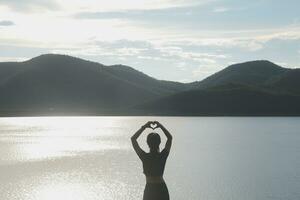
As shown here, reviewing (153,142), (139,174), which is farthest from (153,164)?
(139,174)


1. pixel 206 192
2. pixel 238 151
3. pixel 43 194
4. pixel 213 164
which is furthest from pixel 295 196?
pixel 238 151

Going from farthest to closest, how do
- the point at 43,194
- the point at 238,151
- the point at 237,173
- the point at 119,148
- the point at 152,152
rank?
the point at 119,148, the point at 238,151, the point at 237,173, the point at 43,194, the point at 152,152

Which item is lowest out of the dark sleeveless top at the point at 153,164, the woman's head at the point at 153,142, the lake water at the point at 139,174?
the lake water at the point at 139,174

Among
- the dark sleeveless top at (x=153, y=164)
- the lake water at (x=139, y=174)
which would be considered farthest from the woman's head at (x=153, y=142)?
the lake water at (x=139, y=174)

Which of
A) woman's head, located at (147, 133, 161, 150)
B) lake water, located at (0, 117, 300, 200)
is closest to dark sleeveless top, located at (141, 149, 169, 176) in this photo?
woman's head, located at (147, 133, 161, 150)

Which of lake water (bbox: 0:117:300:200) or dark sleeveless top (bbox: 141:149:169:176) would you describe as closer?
dark sleeveless top (bbox: 141:149:169:176)

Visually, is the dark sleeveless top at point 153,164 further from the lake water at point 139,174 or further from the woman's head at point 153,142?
the lake water at point 139,174

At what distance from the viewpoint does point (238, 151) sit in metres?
138

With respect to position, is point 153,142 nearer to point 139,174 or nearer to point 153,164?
point 153,164

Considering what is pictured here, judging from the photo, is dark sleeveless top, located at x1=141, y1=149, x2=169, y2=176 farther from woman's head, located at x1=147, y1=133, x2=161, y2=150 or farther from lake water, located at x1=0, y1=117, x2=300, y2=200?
lake water, located at x1=0, y1=117, x2=300, y2=200

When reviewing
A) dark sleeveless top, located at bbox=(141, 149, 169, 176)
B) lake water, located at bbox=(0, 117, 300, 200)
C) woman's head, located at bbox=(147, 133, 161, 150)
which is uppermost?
woman's head, located at bbox=(147, 133, 161, 150)

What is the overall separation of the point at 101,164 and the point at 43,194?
38041 mm

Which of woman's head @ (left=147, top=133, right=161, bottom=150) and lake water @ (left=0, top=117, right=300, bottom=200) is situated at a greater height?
woman's head @ (left=147, top=133, right=161, bottom=150)

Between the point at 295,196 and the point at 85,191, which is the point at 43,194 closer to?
the point at 85,191
